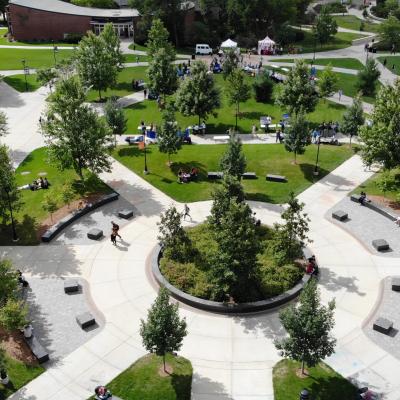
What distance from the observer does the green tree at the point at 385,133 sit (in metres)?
37.0

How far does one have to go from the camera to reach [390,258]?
31953 mm

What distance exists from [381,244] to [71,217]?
2068 cm

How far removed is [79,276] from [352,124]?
29.7m

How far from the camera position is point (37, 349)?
24.2 metres

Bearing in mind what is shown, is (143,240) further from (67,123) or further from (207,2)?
(207,2)

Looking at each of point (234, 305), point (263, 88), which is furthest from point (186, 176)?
point (263, 88)

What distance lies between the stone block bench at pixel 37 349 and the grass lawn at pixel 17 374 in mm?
427

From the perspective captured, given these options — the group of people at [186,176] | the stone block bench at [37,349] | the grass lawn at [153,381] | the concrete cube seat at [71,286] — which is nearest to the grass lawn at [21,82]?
the group of people at [186,176]

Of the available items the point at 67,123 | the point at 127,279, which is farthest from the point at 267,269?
the point at 67,123

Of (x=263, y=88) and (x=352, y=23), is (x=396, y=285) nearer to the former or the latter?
(x=263, y=88)

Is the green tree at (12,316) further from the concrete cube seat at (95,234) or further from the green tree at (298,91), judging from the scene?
the green tree at (298,91)

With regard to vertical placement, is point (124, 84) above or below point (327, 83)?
below

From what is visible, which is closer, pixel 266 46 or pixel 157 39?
Result: pixel 157 39

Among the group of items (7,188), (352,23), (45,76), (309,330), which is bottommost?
(309,330)
